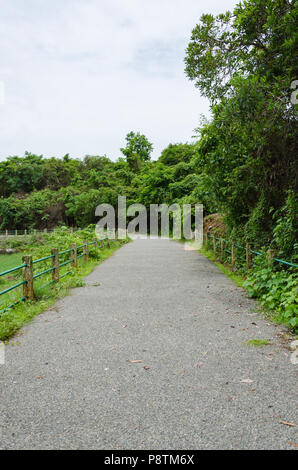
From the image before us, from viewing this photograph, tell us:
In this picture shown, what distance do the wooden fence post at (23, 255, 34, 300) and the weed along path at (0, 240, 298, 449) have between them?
2.13 ft

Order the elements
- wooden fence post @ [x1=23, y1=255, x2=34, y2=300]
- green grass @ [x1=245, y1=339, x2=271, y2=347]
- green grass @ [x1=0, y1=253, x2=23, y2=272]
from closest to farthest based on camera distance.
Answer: green grass @ [x1=245, y1=339, x2=271, y2=347] → wooden fence post @ [x1=23, y1=255, x2=34, y2=300] → green grass @ [x1=0, y1=253, x2=23, y2=272]

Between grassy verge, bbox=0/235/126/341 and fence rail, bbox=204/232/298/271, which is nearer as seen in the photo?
grassy verge, bbox=0/235/126/341

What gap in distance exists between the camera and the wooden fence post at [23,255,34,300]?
6867 millimetres

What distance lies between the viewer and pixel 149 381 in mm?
3668

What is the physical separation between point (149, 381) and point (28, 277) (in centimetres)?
416

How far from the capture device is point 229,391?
11.3ft

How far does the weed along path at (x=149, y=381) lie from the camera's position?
109 inches

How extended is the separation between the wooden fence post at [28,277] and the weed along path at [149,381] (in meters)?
0.65

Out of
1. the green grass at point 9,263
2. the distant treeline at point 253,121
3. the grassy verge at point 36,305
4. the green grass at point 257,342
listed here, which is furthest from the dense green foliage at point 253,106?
the green grass at point 9,263

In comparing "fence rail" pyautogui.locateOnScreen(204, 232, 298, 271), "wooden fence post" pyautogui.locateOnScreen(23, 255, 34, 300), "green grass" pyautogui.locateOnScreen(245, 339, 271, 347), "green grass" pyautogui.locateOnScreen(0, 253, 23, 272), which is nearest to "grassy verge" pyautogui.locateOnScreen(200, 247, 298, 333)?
"fence rail" pyautogui.locateOnScreen(204, 232, 298, 271)

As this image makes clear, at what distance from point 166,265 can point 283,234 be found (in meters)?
6.17

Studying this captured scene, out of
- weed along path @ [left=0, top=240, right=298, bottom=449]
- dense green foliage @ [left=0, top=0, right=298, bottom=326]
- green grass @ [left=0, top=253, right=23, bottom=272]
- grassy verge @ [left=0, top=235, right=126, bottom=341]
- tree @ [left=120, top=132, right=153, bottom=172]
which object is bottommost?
green grass @ [left=0, top=253, right=23, bottom=272]

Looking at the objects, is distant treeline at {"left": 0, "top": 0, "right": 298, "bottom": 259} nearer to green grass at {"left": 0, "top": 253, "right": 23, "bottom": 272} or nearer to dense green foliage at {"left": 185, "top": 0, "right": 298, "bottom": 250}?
dense green foliage at {"left": 185, "top": 0, "right": 298, "bottom": 250}

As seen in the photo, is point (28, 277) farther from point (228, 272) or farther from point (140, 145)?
point (140, 145)
